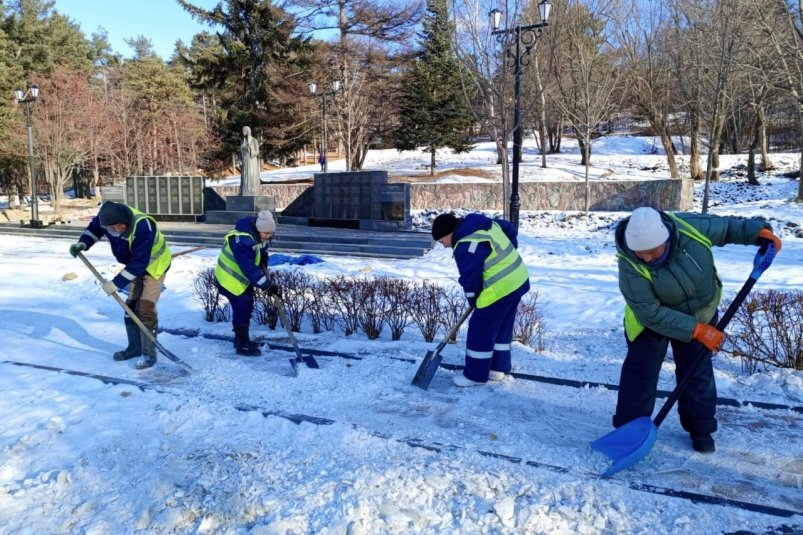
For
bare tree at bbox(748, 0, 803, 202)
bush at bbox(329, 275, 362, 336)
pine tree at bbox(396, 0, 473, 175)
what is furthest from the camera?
pine tree at bbox(396, 0, 473, 175)

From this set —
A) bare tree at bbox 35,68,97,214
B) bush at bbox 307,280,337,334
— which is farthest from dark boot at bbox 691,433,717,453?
bare tree at bbox 35,68,97,214

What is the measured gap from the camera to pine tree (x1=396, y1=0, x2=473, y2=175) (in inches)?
1142

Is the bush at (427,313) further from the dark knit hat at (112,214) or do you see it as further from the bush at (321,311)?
the dark knit hat at (112,214)

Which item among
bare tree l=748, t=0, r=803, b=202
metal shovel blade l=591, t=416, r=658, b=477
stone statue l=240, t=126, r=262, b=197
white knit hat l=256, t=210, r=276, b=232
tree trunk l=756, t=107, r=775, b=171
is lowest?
metal shovel blade l=591, t=416, r=658, b=477

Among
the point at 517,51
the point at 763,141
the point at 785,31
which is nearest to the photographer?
the point at 517,51

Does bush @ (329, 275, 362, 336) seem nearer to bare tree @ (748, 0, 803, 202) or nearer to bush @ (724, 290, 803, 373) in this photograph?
bush @ (724, 290, 803, 373)

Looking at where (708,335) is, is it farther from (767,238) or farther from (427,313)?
(427,313)

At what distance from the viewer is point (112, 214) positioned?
4.89 meters

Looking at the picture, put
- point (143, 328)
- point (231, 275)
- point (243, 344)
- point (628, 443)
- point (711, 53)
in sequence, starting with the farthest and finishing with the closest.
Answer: point (711, 53), point (243, 344), point (231, 275), point (143, 328), point (628, 443)

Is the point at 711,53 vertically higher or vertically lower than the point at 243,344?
higher

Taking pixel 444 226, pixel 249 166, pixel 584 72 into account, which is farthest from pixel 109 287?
pixel 584 72

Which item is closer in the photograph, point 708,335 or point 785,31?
point 708,335

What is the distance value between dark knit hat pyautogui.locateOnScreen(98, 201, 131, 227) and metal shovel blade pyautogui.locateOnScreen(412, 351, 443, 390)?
9.30 feet

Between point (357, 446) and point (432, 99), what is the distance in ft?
89.5
